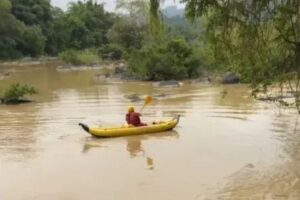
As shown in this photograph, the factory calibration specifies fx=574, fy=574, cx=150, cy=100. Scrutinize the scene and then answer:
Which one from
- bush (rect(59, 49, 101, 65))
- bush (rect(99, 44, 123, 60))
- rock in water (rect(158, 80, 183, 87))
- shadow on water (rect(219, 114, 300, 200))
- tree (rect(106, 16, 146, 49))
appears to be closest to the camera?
shadow on water (rect(219, 114, 300, 200))

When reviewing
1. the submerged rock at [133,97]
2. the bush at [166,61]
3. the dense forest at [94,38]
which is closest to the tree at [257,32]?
the submerged rock at [133,97]

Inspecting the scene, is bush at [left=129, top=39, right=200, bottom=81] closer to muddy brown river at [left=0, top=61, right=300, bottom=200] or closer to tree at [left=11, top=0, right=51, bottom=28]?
muddy brown river at [left=0, top=61, right=300, bottom=200]

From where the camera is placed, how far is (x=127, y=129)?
17156mm

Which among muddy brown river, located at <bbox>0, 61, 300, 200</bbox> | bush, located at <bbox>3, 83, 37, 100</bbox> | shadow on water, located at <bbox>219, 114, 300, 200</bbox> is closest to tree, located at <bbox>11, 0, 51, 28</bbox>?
bush, located at <bbox>3, 83, 37, 100</bbox>

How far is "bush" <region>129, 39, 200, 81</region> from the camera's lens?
1443 inches

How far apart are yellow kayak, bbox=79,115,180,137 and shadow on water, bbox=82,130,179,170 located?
138 mm

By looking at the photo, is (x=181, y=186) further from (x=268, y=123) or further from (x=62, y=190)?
(x=268, y=123)

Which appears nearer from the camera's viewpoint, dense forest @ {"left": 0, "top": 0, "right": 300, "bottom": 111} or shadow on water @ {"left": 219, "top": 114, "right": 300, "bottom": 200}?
dense forest @ {"left": 0, "top": 0, "right": 300, "bottom": 111}

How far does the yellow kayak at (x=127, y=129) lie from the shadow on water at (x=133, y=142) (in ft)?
0.45

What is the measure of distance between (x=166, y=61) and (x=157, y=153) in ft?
72.1

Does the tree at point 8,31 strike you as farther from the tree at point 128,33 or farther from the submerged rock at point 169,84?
the submerged rock at point 169,84

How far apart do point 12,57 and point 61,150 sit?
5043 cm

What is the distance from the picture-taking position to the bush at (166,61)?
120 feet

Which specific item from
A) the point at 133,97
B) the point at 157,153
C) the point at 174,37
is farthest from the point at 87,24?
the point at 157,153
